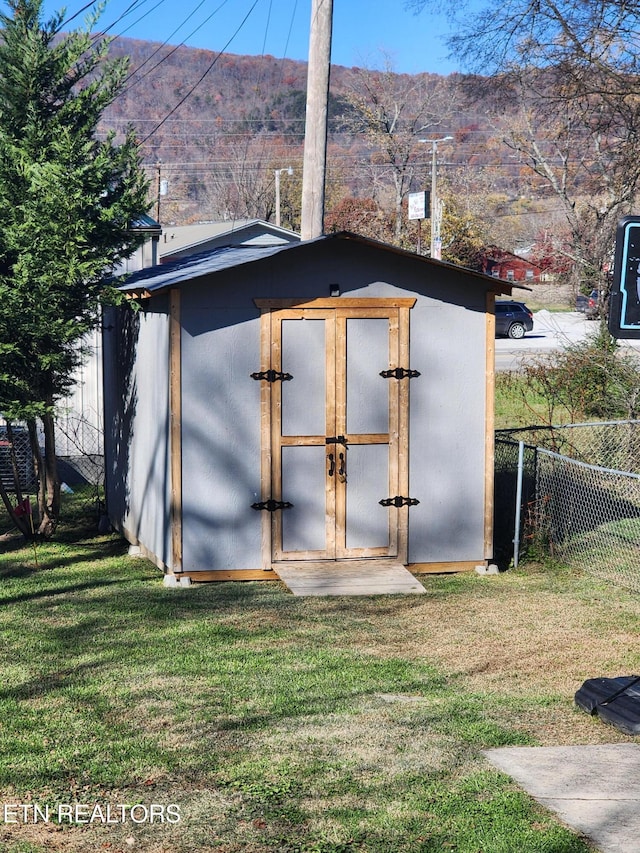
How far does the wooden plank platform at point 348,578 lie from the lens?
914 centimetres

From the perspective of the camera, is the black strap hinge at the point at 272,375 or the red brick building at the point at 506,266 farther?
the red brick building at the point at 506,266

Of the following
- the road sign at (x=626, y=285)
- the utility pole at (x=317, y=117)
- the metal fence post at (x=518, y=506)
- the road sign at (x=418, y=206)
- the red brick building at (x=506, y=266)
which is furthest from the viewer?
the red brick building at (x=506, y=266)

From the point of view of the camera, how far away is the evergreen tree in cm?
1009

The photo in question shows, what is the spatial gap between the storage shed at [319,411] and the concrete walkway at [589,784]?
4483 millimetres

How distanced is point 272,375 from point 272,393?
162 millimetres

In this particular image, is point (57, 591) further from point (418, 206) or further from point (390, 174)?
point (390, 174)

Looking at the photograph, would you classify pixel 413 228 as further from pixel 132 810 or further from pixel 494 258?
pixel 132 810

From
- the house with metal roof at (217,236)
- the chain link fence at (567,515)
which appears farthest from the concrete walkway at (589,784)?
the house with metal roof at (217,236)

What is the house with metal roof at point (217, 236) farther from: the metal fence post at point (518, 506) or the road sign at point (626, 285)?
the road sign at point (626, 285)

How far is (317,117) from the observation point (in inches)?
454

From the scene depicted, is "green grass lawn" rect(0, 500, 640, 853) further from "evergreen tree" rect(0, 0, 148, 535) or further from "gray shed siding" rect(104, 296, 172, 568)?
"evergreen tree" rect(0, 0, 148, 535)

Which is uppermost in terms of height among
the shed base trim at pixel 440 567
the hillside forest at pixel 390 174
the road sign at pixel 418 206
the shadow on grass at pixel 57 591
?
the hillside forest at pixel 390 174

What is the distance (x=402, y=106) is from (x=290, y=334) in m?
49.2

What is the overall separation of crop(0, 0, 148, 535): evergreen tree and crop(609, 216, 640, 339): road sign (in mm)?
6624
